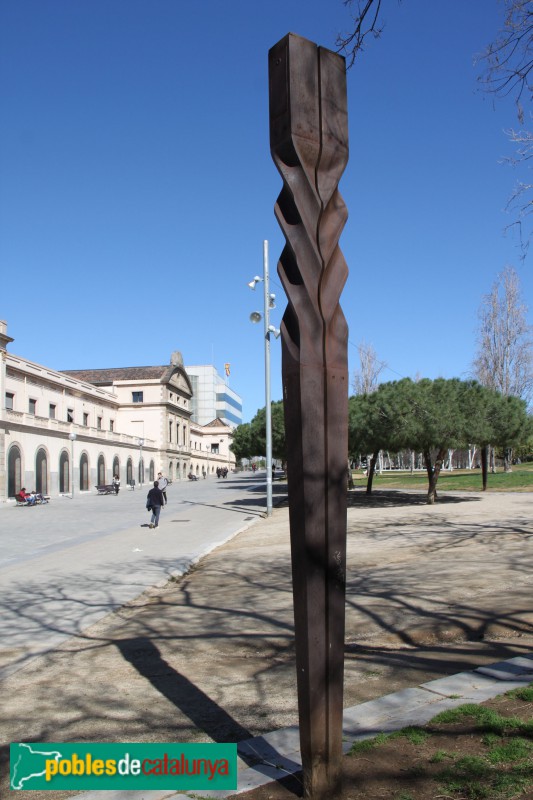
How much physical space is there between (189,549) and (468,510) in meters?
10.4

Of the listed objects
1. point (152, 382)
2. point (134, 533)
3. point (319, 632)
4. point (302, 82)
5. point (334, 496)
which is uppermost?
point (152, 382)

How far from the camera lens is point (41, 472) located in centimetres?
4309

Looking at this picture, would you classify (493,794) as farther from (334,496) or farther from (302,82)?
(302,82)

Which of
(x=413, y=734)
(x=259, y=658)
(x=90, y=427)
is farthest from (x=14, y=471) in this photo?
(x=413, y=734)

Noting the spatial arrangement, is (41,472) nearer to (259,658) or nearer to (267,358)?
(267,358)

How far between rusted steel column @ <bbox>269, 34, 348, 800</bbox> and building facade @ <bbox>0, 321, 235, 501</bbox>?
124ft

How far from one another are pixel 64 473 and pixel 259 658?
43.9 meters

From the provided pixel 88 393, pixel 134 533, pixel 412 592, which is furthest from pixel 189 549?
pixel 88 393

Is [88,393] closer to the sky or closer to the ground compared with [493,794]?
closer to the sky

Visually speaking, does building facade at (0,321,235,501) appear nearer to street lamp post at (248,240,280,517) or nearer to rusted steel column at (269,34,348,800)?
street lamp post at (248,240,280,517)

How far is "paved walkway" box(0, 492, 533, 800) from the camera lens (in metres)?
3.76

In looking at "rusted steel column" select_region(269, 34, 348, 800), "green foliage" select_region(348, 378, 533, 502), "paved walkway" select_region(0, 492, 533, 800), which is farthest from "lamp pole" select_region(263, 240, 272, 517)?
"rusted steel column" select_region(269, 34, 348, 800)

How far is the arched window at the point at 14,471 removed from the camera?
38.9 meters

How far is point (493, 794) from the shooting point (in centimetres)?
258
